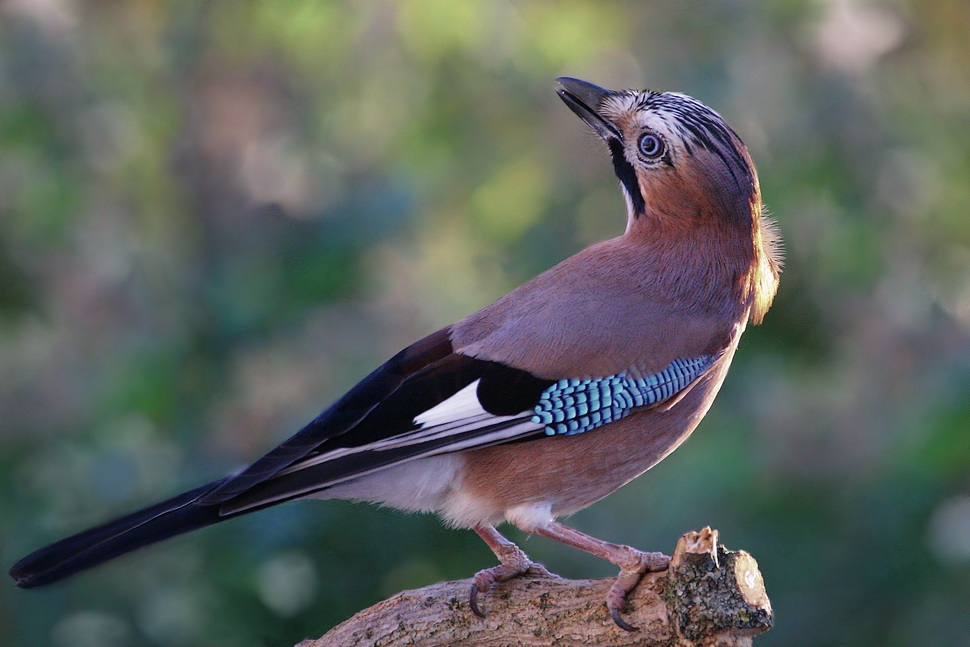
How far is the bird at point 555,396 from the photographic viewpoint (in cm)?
292

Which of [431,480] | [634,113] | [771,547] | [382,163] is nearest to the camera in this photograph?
[431,480]

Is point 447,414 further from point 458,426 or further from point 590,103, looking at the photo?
point 590,103

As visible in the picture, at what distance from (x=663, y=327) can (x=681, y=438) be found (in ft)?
1.06

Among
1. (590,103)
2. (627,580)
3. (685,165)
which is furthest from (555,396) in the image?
(590,103)

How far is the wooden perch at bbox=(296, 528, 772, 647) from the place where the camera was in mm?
2527

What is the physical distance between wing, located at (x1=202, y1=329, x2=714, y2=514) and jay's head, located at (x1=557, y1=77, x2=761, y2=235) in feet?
1.56

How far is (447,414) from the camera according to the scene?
9.99ft

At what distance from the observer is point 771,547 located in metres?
4.50

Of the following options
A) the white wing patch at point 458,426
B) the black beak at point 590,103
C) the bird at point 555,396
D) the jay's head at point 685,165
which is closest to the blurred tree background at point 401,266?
the black beak at point 590,103

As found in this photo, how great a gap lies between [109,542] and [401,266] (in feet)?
9.98

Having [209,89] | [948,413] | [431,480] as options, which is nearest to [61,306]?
[209,89]

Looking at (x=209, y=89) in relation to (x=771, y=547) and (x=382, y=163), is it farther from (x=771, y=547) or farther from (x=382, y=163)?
(x=771, y=547)

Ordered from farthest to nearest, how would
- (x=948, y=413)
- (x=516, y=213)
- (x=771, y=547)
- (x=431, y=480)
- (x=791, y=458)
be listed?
1. (x=516, y=213)
2. (x=791, y=458)
3. (x=771, y=547)
4. (x=948, y=413)
5. (x=431, y=480)

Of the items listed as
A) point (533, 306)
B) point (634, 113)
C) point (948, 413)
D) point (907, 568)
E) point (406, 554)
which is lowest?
point (907, 568)
